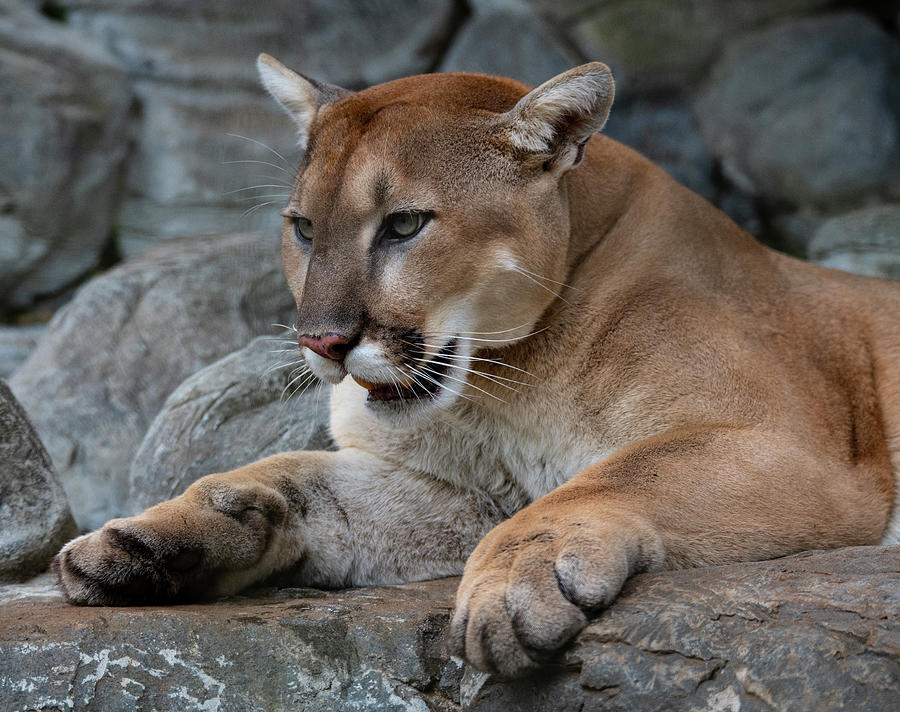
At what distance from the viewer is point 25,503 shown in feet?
10.4

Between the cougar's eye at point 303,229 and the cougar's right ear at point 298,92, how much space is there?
1.24 ft

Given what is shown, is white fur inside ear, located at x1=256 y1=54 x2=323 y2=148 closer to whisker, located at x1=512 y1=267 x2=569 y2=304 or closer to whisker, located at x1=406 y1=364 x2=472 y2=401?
whisker, located at x1=512 y1=267 x2=569 y2=304

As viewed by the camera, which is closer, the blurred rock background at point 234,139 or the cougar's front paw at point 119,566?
the cougar's front paw at point 119,566

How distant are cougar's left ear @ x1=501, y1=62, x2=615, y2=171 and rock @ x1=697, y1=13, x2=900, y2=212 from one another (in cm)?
409

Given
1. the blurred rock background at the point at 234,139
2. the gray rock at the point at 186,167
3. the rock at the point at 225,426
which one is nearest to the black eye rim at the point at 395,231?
the rock at the point at 225,426

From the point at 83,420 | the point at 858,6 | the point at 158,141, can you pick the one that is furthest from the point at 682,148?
the point at 83,420

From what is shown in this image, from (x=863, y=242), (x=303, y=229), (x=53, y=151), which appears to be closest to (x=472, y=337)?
(x=303, y=229)

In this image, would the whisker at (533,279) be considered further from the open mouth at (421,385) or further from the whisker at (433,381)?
the whisker at (433,381)

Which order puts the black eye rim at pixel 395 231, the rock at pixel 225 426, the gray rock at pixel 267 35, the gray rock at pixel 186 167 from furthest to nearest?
the gray rock at pixel 267 35, the gray rock at pixel 186 167, the rock at pixel 225 426, the black eye rim at pixel 395 231

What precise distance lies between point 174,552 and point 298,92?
153 cm

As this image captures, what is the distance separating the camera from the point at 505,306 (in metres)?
2.83

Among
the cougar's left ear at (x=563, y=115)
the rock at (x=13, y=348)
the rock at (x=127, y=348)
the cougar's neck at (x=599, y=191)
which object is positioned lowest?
the rock at (x=13, y=348)

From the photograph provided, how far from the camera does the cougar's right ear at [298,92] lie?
329cm

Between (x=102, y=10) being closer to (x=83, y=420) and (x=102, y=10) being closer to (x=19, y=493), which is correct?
(x=83, y=420)
